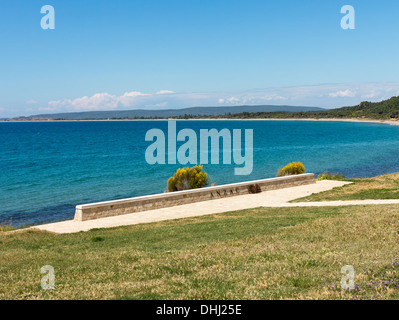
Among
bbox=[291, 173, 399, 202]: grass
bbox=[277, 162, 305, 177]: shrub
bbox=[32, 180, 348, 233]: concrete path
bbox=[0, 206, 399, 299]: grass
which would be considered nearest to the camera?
bbox=[0, 206, 399, 299]: grass

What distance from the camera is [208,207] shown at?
19906mm

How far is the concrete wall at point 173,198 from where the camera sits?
18.0m

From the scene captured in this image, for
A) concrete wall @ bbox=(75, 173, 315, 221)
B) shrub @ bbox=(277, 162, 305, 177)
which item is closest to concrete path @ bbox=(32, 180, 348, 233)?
concrete wall @ bbox=(75, 173, 315, 221)

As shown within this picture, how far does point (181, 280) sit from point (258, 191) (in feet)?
56.8

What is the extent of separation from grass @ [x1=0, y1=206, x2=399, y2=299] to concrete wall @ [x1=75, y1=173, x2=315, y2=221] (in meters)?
4.03

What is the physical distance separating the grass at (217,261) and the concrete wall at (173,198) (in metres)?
Result: 4.03

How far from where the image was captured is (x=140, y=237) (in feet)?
41.8

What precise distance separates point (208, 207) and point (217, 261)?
1167 centimetres

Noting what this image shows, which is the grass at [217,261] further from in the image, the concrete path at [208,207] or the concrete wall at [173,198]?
the concrete wall at [173,198]

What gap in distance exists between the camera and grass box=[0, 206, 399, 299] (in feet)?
20.9

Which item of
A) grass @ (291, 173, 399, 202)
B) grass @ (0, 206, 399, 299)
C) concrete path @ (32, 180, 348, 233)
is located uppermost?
grass @ (0, 206, 399, 299)

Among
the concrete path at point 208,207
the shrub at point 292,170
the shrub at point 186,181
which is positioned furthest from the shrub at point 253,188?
the shrub at point 292,170

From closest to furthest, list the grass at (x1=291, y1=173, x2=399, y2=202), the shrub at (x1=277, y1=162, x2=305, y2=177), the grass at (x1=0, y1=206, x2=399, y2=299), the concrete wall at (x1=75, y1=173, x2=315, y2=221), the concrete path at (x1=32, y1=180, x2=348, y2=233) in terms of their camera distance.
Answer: the grass at (x1=0, y1=206, x2=399, y2=299), the concrete path at (x1=32, y1=180, x2=348, y2=233), the concrete wall at (x1=75, y1=173, x2=315, y2=221), the grass at (x1=291, y1=173, x2=399, y2=202), the shrub at (x1=277, y1=162, x2=305, y2=177)

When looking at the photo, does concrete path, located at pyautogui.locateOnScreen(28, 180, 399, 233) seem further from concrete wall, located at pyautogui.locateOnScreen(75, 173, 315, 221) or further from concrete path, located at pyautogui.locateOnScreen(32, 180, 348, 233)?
concrete wall, located at pyautogui.locateOnScreen(75, 173, 315, 221)
